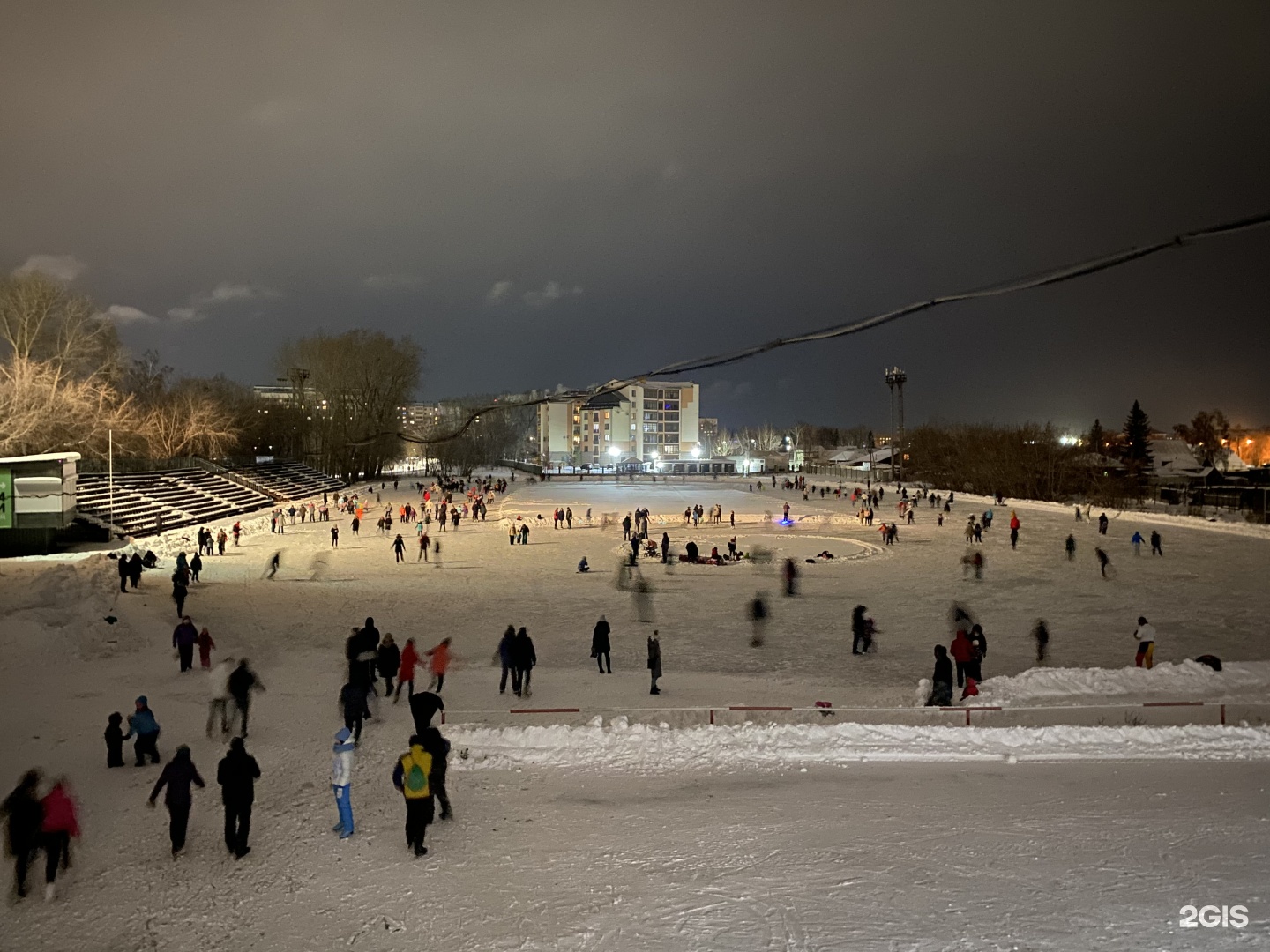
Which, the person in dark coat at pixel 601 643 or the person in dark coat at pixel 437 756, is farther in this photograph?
the person in dark coat at pixel 601 643

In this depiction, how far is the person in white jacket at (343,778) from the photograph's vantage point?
20.2 feet

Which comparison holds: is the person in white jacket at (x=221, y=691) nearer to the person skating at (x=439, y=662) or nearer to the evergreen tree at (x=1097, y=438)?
the person skating at (x=439, y=662)

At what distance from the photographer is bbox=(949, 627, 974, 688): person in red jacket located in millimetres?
11250

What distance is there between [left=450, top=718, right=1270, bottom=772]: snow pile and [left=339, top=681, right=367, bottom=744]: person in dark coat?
43.7 inches

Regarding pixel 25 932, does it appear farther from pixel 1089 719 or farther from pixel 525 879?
pixel 1089 719

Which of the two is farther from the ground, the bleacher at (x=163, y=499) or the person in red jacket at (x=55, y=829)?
the bleacher at (x=163, y=499)

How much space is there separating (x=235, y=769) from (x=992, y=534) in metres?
33.4

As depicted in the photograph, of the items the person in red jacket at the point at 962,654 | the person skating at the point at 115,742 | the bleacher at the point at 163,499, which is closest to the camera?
the person skating at the point at 115,742

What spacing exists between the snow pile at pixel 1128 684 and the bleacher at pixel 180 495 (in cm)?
3086

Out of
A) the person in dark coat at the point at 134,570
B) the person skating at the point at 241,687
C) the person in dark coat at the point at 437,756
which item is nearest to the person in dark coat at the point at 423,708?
the person in dark coat at the point at 437,756

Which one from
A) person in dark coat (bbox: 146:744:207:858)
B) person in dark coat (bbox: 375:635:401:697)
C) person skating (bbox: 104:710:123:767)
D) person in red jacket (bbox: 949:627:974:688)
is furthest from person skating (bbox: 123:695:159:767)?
person in red jacket (bbox: 949:627:974:688)

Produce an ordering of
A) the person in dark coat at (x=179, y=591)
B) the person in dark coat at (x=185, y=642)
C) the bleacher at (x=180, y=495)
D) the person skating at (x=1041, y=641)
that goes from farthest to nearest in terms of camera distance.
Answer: the bleacher at (x=180, y=495)
the person in dark coat at (x=179, y=591)
the person skating at (x=1041, y=641)
the person in dark coat at (x=185, y=642)

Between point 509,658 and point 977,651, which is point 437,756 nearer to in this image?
point 509,658

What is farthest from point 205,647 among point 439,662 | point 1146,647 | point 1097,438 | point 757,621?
point 1097,438
